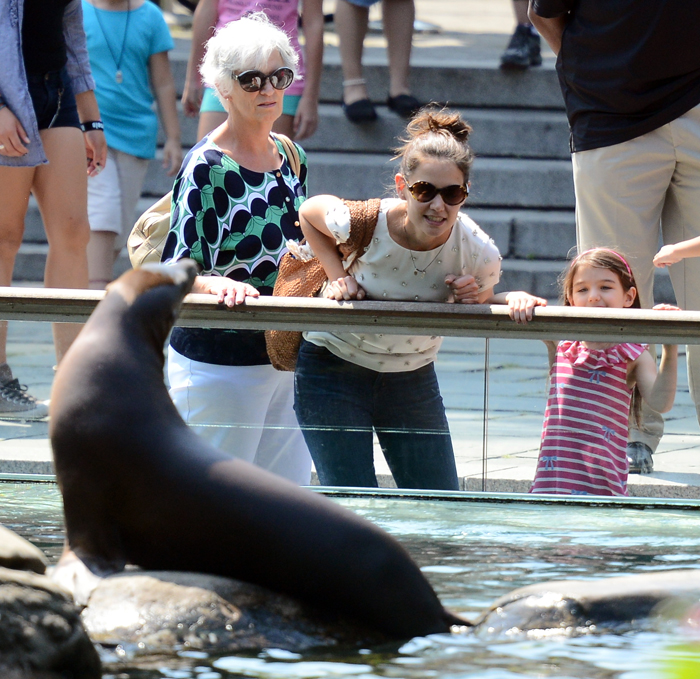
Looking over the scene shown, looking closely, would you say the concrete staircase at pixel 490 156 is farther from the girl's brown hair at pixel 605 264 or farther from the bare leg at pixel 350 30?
the girl's brown hair at pixel 605 264

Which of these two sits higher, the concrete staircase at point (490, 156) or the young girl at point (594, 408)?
the concrete staircase at point (490, 156)

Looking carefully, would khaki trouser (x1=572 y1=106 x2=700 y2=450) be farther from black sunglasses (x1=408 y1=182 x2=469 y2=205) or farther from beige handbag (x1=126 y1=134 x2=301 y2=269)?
beige handbag (x1=126 y1=134 x2=301 y2=269)

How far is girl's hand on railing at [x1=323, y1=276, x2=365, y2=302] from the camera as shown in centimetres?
350

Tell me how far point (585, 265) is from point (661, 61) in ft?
2.70

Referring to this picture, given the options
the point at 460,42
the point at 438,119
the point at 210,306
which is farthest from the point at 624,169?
the point at 460,42

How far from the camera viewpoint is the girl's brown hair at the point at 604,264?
3.93 m

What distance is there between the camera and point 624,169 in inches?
170

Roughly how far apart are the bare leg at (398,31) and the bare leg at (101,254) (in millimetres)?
2727

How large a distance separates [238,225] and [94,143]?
5.42 feet

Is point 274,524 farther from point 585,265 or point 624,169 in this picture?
point 624,169

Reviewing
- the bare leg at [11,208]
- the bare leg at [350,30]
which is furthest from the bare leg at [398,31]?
the bare leg at [11,208]

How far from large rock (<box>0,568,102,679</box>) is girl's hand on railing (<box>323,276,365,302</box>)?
1.61 metres

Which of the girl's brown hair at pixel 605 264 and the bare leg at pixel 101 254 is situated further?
the bare leg at pixel 101 254

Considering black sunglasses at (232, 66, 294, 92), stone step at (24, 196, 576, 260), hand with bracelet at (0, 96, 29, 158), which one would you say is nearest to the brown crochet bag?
black sunglasses at (232, 66, 294, 92)
